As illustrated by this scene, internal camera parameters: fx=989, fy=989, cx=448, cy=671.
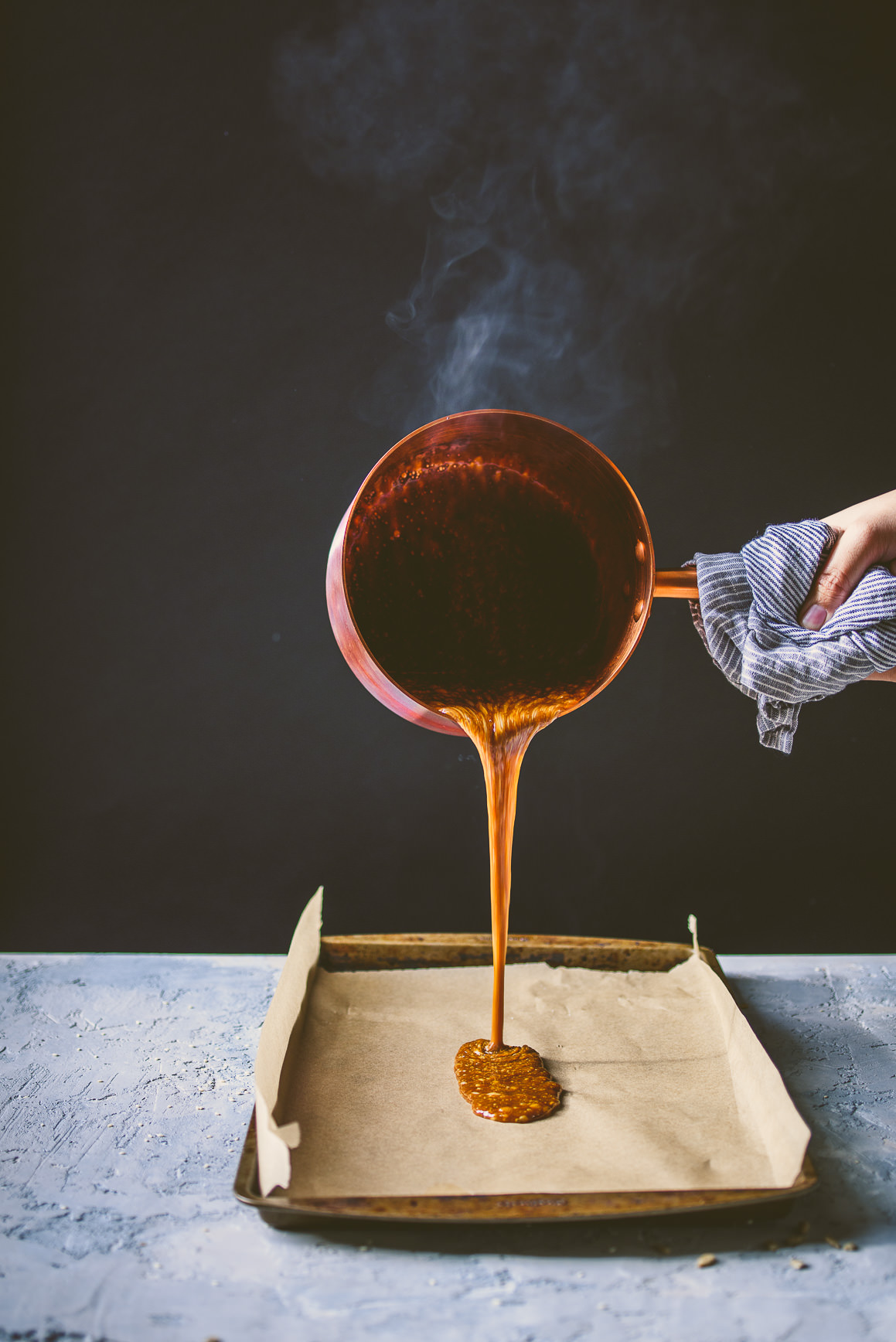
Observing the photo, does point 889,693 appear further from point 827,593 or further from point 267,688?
point 267,688

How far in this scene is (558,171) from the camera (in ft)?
4.84

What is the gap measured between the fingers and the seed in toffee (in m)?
0.58

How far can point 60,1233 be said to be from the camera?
0.88 meters

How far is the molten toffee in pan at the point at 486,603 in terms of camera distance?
3.39ft

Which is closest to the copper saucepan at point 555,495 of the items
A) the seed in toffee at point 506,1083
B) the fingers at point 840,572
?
the fingers at point 840,572

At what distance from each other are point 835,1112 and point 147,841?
109 centimetres

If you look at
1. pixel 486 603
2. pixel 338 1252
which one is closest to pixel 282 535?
pixel 486 603

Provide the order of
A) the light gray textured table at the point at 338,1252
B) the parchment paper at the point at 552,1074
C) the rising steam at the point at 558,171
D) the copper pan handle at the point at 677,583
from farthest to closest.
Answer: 1. the rising steam at the point at 558,171
2. the copper pan handle at the point at 677,583
3. the parchment paper at the point at 552,1074
4. the light gray textured table at the point at 338,1252

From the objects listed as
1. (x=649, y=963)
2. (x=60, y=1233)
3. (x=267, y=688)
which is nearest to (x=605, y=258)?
(x=267, y=688)

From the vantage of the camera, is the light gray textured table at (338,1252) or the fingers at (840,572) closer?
the light gray textured table at (338,1252)

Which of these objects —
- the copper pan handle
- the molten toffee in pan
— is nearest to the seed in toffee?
the molten toffee in pan

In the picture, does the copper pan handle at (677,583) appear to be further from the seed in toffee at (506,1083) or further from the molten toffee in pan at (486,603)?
the seed in toffee at (506,1083)

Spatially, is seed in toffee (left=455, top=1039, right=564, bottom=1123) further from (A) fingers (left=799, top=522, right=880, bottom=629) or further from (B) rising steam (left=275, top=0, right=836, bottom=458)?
(B) rising steam (left=275, top=0, right=836, bottom=458)

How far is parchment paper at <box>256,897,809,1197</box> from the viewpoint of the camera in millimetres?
954
